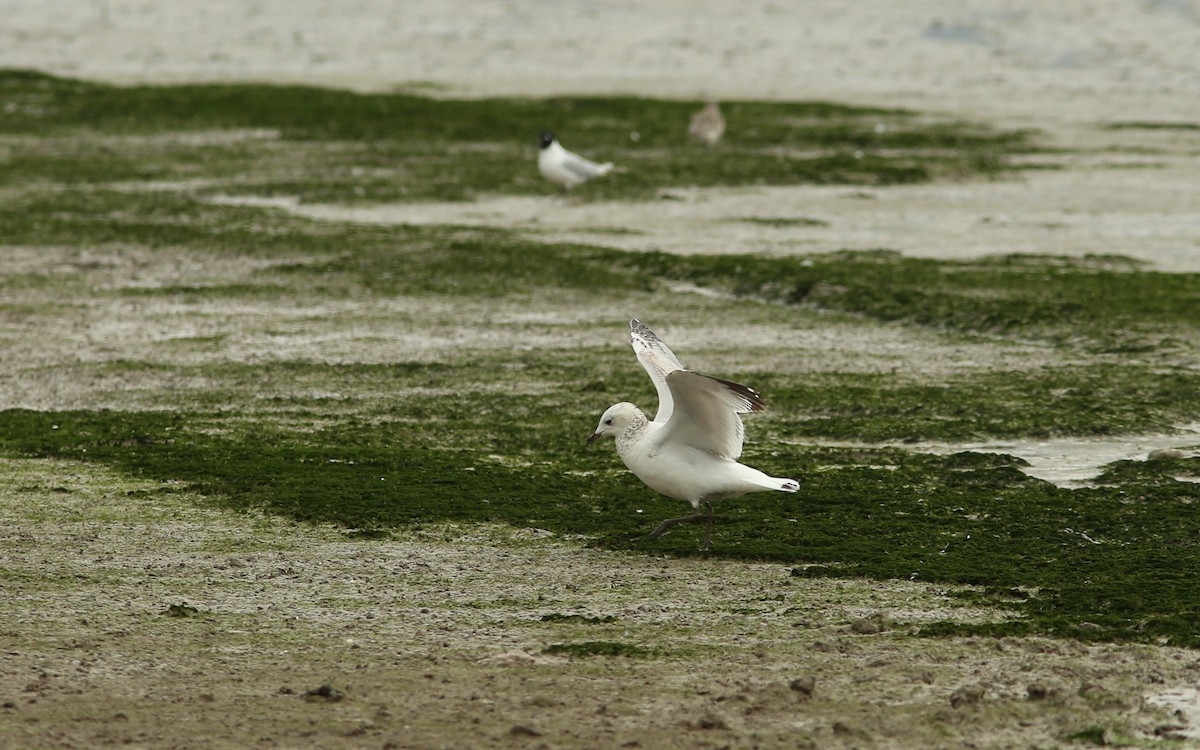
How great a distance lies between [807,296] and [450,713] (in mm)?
9434

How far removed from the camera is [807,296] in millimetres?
15117

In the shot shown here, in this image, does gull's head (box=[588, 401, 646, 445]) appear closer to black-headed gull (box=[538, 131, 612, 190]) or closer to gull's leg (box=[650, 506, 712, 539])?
gull's leg (box=[650, 506, 712, 539])

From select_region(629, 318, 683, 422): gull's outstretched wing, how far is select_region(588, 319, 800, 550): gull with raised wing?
12cm

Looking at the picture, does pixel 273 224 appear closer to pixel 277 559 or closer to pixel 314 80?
pixel 277 559

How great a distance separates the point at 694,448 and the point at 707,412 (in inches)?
10.3

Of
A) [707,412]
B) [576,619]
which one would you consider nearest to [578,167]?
[707,412]

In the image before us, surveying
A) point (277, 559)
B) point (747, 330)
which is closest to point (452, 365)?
point (747, 330)

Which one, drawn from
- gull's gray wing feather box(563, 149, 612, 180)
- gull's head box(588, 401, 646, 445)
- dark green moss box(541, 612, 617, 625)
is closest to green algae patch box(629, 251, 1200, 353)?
gull's gray wing feather box(563, 149, 612, 180)

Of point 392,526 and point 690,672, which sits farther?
point 392,526

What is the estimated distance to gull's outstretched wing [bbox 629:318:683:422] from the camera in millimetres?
8695

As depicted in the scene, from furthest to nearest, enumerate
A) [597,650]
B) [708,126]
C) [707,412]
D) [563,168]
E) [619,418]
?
[708,126]
[563,168]
[619,418]
[707,412]
[597,650]

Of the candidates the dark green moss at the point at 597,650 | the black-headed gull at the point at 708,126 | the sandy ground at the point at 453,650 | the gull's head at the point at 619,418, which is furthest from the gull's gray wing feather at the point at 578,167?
the dark green moss at the point at 597,650

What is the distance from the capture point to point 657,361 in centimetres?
888

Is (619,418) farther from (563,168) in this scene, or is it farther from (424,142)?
(424,142)
